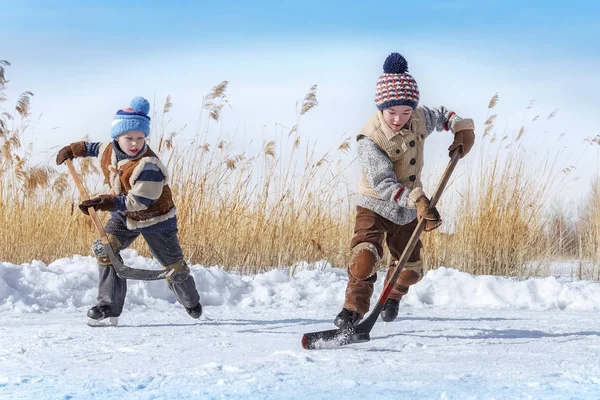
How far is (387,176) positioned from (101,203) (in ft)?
4.94

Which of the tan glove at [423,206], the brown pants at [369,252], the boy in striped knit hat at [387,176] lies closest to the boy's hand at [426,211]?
the tan glove at [423,206]

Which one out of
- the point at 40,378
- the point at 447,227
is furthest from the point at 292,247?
the point at 40,378

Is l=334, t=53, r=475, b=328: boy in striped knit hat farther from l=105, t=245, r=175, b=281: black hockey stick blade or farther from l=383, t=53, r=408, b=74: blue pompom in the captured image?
l=105, t=245, r=175, b=281: black hockey stick blade

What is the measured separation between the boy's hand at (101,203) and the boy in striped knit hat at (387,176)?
1300mm

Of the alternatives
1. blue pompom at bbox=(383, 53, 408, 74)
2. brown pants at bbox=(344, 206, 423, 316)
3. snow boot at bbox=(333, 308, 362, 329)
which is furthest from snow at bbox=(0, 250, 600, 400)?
blue pompom at bbox=(383, 53, 408, 74)

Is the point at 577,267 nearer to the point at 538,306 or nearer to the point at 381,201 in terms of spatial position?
the point at 538,306

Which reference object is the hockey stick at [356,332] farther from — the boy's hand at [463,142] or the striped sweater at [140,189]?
the striped sweater at [140,189]

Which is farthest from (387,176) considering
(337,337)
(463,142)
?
(337,337)

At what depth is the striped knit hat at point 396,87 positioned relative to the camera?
3.96 metres

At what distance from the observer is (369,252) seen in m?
3.89

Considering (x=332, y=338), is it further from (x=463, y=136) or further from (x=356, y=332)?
(x=463, y=136)

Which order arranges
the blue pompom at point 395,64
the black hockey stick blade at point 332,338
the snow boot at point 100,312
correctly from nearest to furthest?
the black hockey stick blade at point 332,338
the blue pompom at point 395,64
the snow boot at point 100,312

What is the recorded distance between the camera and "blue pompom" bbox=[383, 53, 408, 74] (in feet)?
13.4

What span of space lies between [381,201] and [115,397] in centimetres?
182
